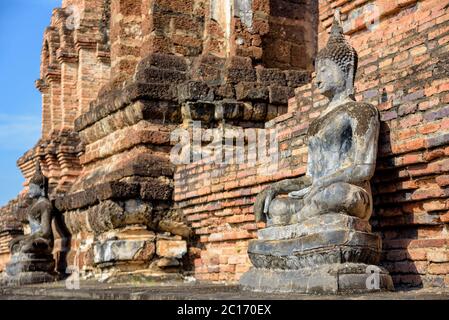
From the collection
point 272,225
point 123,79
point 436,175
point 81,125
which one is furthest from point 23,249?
point 436,175

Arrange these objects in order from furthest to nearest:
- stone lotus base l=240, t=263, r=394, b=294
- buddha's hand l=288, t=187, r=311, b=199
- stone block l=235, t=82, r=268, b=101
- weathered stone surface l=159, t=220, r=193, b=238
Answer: stone block l=235, t=82, r=268, b=101 < weathered stone surface l=159, t=220, r=193, b=238 < buddha's hand l=288, t=187, r=311, b=199 < stone lotus base l=240, t=263, r=394, b=294

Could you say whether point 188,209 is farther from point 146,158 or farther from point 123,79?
point 123,79

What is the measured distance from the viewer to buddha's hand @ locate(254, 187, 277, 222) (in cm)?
738

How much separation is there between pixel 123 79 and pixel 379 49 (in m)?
5.08

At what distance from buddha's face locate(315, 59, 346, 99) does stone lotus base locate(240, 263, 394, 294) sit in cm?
171

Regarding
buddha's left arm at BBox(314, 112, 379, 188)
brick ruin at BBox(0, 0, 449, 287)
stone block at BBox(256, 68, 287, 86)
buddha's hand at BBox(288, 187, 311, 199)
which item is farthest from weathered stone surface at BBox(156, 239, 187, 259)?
buddha's left arm at BBox(314, 112, 379, 188)

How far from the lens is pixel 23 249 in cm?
1292

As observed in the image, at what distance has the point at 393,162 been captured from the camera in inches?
278

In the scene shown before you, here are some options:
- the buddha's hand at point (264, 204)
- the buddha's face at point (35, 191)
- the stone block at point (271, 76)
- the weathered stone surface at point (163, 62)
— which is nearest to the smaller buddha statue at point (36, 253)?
the buddha's face at point (35, 191)

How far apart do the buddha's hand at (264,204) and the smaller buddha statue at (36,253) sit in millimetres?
6171

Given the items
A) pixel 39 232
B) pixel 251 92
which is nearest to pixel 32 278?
pixel 39 232

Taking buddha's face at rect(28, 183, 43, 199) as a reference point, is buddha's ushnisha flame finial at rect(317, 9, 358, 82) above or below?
above

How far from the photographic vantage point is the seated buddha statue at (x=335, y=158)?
6.62 meters

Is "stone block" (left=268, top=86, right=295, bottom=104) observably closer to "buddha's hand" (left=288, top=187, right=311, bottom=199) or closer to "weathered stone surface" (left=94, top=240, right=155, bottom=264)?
"weathered stone surface" (left=94, top=240, right=155, bottom=264)
